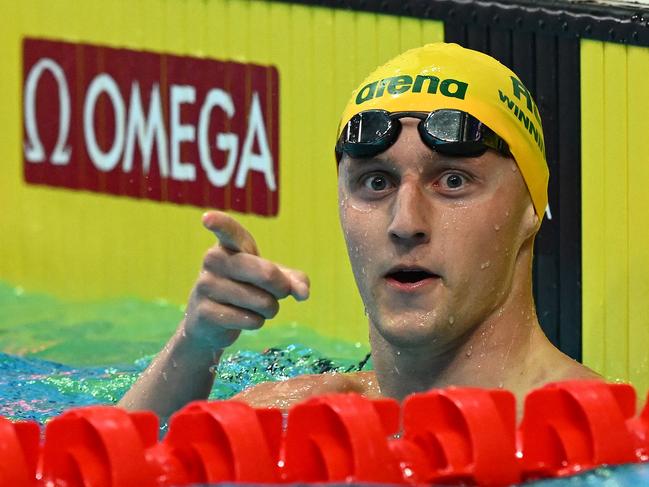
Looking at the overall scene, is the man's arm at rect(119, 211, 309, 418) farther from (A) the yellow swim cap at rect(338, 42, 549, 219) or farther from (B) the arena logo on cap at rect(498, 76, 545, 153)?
(B) the arena logo on cap at rect(498, 76, 545, 153)

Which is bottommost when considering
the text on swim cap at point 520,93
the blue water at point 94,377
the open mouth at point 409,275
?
the blue water at point 94,377

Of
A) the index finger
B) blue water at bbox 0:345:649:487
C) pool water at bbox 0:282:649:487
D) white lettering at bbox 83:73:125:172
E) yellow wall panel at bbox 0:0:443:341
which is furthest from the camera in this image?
white lettering at bbox 83:73:125:172

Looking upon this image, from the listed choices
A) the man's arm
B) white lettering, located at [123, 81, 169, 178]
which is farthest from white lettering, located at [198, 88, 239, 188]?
the man's arm

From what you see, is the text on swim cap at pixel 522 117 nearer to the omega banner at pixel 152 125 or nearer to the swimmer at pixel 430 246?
the swimmer at pixel 430 246

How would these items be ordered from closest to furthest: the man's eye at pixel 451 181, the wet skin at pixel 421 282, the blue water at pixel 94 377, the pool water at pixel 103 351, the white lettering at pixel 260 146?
the wet skin at pixel 421 282 < the man's eye at pixel 451 181 < the blue water at pixel 94 377 < the pool water at pixel 103 351 < the white lettering at pixel 260 146

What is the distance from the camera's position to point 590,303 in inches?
189

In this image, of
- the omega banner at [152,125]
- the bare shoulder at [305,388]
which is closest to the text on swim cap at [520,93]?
the bare shoulder at [305,388]

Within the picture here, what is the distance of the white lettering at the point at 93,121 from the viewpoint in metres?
5.44

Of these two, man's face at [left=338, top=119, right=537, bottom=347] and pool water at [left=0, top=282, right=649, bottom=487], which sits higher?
man's face at [left=338, top=119, right=537, bottom=347]

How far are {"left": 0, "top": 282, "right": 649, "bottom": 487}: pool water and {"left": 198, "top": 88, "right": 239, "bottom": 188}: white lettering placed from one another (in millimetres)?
529

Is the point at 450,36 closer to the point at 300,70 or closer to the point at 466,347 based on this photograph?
the point at 300,70

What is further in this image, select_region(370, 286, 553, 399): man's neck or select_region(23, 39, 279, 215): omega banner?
select_region(23, 39, 279, 215): omega banner

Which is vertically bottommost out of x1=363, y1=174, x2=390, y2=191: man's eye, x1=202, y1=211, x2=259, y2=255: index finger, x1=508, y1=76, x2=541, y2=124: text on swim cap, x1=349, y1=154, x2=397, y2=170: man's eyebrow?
x1=202, y1=211, x2=259, y2=255: index finger

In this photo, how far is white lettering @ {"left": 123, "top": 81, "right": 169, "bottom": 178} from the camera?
5.41m
